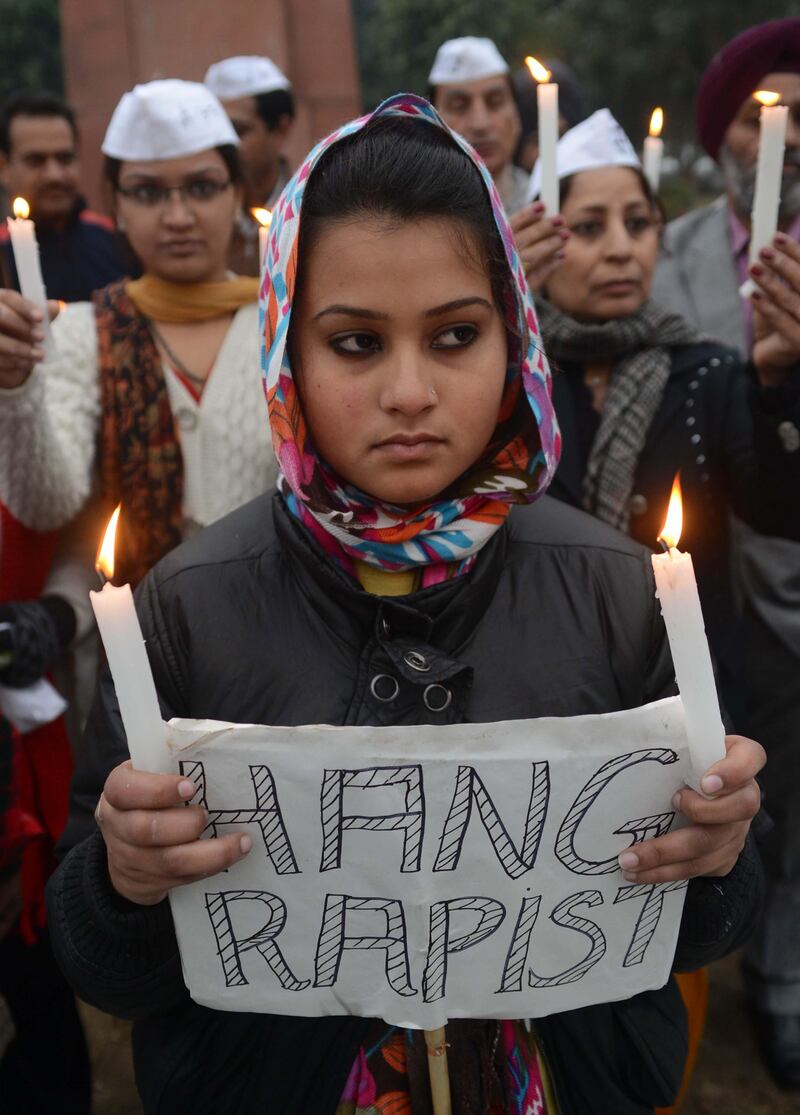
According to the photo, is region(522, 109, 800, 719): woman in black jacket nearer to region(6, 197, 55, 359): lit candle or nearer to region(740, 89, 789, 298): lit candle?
region(740, 89, 789, 298): lit candle

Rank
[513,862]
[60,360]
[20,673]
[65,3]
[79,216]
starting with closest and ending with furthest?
[513,862]
[20,673]
[60,360]
[79,216]
[65,3]

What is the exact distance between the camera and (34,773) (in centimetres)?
244

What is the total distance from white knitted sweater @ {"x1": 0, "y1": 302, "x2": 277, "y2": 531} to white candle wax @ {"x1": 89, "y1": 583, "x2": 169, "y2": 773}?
57.0 inches

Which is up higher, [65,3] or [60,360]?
[65,3]

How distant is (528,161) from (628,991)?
5.08m

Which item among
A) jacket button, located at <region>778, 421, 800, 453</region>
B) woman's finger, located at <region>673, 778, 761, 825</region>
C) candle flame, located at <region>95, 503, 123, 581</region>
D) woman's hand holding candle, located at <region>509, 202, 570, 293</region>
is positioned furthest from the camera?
woman's hand holding candle, located at <region>509, 202, 570, 293</region>

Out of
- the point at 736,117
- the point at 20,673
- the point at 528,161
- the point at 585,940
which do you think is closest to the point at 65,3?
the point at 528,161

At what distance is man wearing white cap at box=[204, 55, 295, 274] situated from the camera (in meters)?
4.81

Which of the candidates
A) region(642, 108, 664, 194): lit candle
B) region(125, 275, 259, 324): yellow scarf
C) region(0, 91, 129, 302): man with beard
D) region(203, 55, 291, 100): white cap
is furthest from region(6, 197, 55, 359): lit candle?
region(0, 91, 129, 302): man with beard

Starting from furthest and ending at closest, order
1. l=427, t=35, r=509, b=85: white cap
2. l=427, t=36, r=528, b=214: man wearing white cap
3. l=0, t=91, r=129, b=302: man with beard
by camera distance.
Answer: l=0, t=91, r=129, b=302: man with beard < l=427, t=35, r=509, b=85: white cap < l=427, t=36, r=528, b=214: man wearing white cap

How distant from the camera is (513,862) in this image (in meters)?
1.34

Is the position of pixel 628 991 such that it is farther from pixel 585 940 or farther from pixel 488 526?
pixel 488 526

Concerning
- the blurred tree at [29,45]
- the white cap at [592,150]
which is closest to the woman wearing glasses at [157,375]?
the white cap at [592,150]

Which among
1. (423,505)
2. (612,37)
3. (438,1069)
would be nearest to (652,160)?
(423,505)
